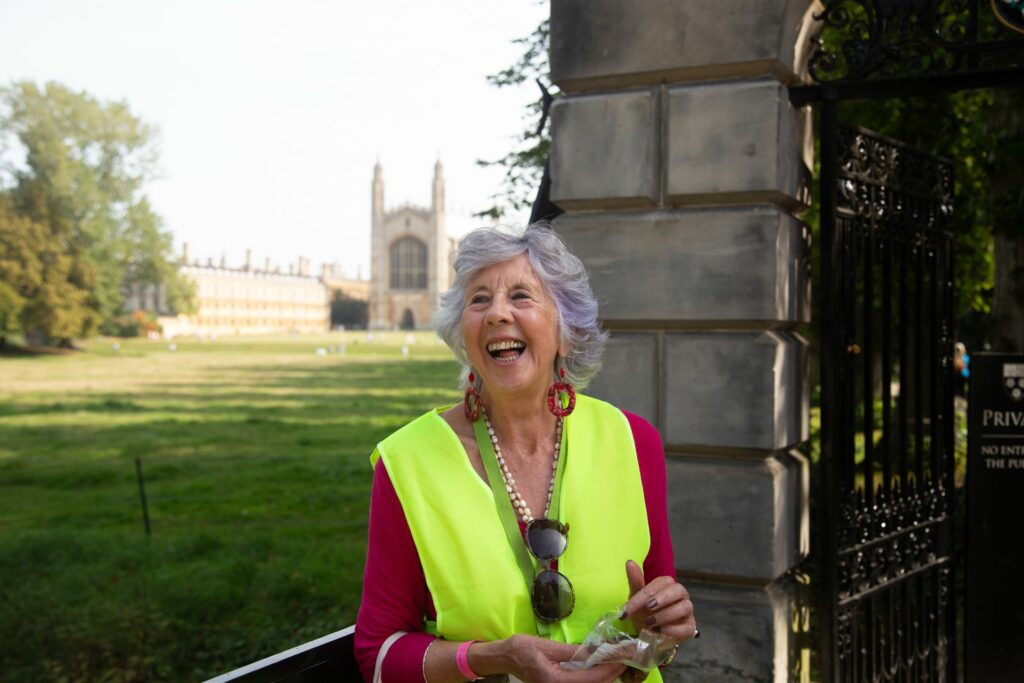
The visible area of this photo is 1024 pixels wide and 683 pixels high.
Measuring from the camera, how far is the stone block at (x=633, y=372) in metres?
3.94

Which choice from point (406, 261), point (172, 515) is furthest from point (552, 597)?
point (406, 261)

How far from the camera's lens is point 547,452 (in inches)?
88.4

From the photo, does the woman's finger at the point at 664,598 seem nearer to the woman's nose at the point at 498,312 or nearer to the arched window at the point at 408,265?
the woman's nose at the point at 498,312

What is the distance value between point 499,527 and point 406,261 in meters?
76.5

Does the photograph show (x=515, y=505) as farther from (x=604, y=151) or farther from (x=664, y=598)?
(x=604, y=151)

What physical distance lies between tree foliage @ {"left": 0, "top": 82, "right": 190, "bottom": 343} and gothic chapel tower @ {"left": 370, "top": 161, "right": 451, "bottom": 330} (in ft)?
145

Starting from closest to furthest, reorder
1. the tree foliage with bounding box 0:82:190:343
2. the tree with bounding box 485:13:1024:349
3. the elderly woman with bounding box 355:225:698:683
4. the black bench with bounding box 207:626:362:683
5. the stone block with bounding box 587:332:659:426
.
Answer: the elderly woman with bounding box 355:225:698:683
the black bench with bounding box 207:626:362:683
the stone block with bounding box 587:332:659:426
the tree with bounding box 485:13:1024:349
the tree foliage with bounding box 0:82:190:343

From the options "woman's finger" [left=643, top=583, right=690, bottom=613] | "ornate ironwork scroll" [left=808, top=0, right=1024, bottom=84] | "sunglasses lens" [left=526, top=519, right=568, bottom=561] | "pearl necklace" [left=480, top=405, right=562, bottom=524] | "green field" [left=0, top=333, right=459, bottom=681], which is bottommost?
"green field" [left=0, top=333, right=459, bottom=681]

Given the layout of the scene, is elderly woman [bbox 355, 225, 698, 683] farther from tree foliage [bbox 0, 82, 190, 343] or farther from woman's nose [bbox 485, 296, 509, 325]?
tree foliage [bbox 0, 82, 190, 343]

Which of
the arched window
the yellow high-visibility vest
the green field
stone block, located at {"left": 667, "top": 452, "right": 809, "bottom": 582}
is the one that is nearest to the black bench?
the yellow high-visibility vest

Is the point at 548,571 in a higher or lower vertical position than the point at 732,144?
lower

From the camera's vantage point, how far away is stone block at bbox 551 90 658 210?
3.86m

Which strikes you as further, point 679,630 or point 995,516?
point 995,516

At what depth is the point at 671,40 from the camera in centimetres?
378
